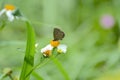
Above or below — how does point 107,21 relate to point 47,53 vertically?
below

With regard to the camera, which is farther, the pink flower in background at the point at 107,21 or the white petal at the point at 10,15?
the pink flower in background at the point at 107,21

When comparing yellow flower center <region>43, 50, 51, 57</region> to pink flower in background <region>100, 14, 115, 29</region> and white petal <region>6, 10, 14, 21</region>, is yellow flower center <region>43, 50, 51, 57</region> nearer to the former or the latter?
white petal <region>6, 10, 14, 21</region>

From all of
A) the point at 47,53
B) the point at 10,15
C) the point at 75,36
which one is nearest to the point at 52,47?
the point at 47,53

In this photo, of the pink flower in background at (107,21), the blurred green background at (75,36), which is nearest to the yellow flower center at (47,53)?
the blurred green background at (75,36)

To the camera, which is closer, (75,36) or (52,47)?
(52,47)

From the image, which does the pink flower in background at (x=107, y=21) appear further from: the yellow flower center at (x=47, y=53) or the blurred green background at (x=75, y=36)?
the yellow flower center at (x=47, y=53)

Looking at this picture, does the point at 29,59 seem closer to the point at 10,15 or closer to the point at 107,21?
the point at 10,15
